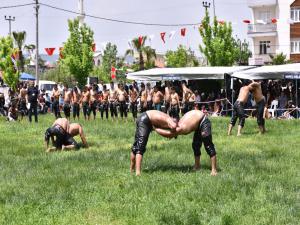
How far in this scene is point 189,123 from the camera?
10.5m

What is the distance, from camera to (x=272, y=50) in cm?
6116

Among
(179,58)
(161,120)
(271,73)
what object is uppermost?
(179,58)

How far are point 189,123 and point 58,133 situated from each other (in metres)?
5.27

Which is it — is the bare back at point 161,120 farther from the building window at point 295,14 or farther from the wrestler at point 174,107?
the building window at point 295,14

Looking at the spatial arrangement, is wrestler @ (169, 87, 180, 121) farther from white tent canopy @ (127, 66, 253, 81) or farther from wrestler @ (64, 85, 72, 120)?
wrestler @ (64, 85, 72, 120)

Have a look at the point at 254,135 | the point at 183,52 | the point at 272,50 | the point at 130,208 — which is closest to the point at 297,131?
the point at 254,135

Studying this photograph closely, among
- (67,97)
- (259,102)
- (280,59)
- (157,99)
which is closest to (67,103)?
(67,97)

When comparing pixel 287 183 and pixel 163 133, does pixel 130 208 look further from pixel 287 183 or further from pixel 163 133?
pixel 287 183

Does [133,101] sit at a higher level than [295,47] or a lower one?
lower

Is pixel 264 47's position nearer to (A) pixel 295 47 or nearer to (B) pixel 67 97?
(A) pixel 295 47

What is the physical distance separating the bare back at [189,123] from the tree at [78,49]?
3998 cm

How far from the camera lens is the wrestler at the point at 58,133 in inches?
586

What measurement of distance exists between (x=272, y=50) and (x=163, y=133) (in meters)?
52.6

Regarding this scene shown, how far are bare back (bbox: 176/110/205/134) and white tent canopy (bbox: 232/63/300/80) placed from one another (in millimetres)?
14993
